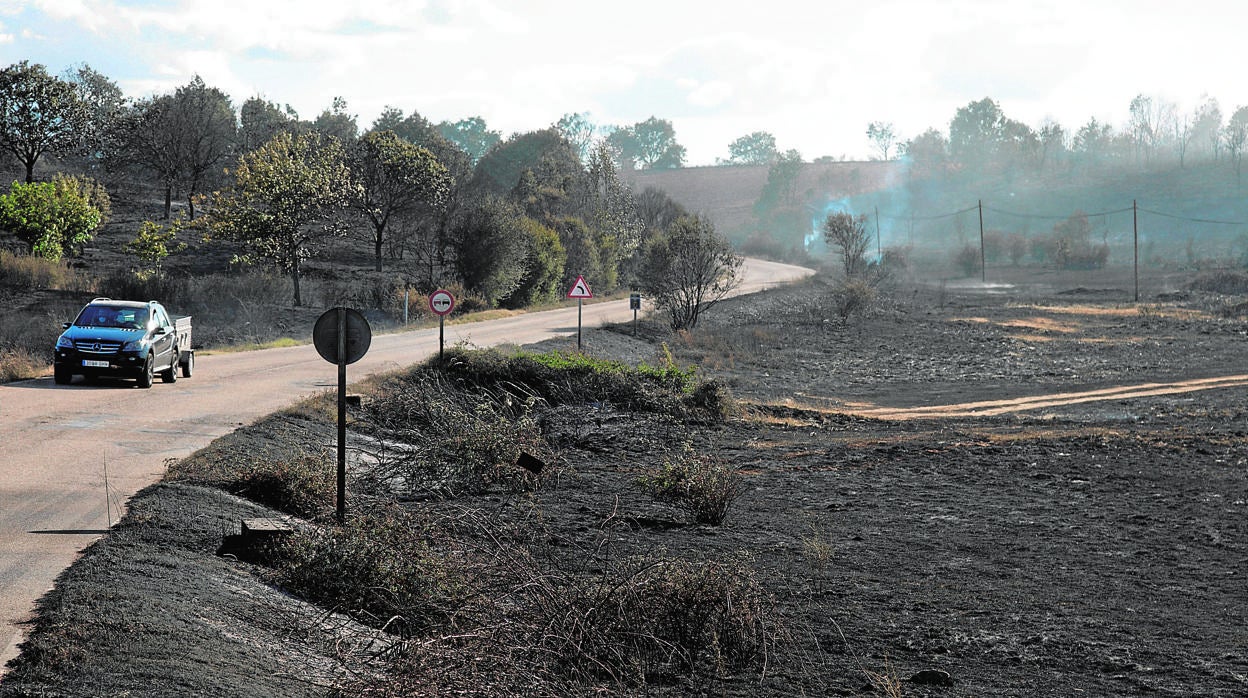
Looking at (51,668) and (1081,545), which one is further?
(1081,545)

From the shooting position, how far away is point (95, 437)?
52.0 ft

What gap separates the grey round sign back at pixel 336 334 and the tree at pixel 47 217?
42044mm

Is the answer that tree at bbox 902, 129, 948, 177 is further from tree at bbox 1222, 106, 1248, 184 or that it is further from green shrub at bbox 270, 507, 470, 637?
green shrub at bbox 270, 507, 470, 637

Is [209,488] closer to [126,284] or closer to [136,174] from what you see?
[126,284]

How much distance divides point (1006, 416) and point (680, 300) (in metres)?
21.7

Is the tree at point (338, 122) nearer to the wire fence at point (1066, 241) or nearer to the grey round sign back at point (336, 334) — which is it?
the wire fence at point (1066, 241)

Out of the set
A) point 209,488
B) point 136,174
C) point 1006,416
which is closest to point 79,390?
point 209,488

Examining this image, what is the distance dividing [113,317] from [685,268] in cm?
2664

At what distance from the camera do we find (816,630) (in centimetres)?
950

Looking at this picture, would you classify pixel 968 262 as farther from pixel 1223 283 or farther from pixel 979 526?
pixel 979 526

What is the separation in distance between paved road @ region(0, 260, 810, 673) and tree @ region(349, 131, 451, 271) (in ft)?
92.7

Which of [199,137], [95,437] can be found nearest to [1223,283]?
[199,137]

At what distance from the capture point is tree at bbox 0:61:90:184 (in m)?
58.6

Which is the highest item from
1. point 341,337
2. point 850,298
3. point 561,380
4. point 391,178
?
point 391,178
